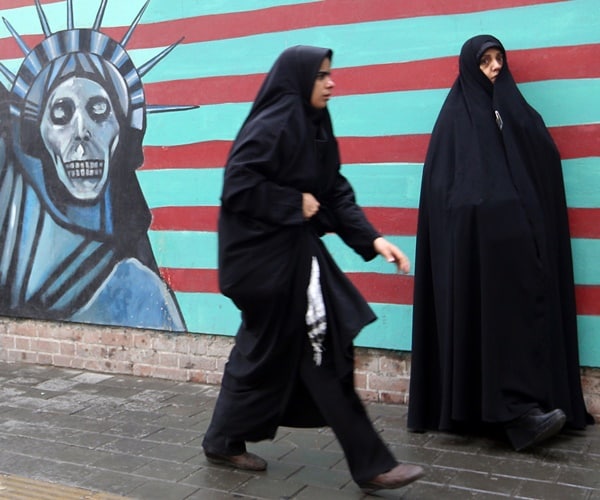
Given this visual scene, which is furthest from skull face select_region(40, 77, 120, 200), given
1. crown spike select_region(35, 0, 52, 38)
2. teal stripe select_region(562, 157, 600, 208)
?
teal stripe select_region(562, 157, 600, 208)

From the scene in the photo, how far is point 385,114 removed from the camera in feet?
16.7

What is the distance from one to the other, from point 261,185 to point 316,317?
0.63 metres

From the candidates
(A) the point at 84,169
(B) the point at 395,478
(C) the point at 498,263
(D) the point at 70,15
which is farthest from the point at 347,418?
(D) the point at 70,15

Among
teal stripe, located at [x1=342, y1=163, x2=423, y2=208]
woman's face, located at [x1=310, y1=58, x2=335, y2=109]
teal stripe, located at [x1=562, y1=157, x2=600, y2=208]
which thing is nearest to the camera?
woman's face, located at [x1=310, y1=58, x2=335, y2=109]

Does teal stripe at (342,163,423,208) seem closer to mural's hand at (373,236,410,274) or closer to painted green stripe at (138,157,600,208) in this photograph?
painted green stripe at (138,157,600,208)

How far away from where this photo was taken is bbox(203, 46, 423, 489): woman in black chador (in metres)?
3.57

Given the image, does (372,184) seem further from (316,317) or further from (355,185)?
(316,317)

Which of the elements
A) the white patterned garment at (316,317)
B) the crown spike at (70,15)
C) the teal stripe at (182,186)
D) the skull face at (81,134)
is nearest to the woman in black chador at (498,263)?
the white patterned garment at (316,317)

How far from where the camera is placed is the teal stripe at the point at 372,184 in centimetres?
457

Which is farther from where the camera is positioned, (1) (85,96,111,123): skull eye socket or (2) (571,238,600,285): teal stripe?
(1) (85,96,111,123): skull eye socket

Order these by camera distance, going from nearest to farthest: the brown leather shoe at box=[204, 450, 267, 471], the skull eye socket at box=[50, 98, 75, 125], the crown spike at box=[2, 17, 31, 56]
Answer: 1. the brown leather shoe at box=[204, 450, 267, 471]
2. the skull eye socket at box=[50, 98, 75, 125]
3. the crown spike at box=[2, 17, 31, 56]

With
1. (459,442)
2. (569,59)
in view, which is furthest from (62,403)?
(569,59)

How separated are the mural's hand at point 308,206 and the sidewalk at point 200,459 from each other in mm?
1266

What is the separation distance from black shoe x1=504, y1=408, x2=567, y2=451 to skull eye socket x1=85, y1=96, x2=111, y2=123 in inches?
142
